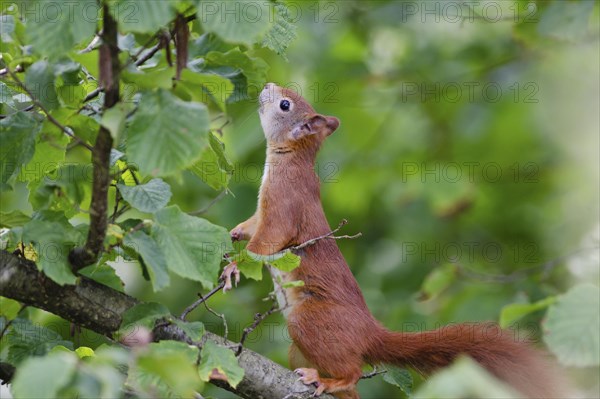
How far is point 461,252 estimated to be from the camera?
5988 mm

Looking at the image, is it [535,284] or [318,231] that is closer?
[318,231]

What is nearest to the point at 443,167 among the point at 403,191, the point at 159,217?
the point at 403,191

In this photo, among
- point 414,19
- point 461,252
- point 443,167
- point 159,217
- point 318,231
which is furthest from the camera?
point 414,19

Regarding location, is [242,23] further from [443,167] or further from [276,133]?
[443,167]

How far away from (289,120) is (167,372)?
2261 mm

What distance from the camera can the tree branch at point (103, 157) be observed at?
182cm

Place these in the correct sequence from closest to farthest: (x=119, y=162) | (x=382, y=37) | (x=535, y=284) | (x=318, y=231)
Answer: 1. (x=119, y=162)
2. (x=318, y=231)
3. (x=535, y=284)
4. (x=382, y=37)

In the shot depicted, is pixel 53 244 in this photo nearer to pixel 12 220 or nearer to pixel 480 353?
pixel 12 220

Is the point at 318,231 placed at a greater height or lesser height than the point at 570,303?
lesser

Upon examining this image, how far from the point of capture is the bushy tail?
2.54 metres

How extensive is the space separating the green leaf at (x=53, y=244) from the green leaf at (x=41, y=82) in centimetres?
28

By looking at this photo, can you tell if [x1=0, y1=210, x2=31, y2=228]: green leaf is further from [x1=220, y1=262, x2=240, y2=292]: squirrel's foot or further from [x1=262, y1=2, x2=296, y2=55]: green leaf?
[x1=262, y1=2, x2=296, y2=55]: green leaf

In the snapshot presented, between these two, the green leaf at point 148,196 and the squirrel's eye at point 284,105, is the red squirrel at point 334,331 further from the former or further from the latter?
the green leaf at point 148,196

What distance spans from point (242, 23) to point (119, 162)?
63cm
